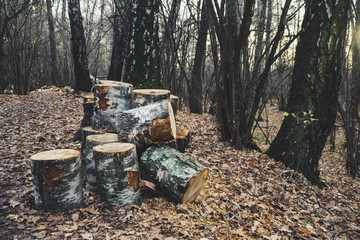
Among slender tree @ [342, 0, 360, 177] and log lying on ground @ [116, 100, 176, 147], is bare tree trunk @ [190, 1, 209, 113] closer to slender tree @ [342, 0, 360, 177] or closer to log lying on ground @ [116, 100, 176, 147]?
slender tree @ [342, 0, 360, 177]

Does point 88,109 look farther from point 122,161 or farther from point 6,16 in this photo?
point 6,16

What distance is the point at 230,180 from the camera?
12.3 ft

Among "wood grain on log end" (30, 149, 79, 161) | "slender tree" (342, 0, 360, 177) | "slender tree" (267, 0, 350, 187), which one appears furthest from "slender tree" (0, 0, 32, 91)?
"slender tree" (342, 0, 360, 177)

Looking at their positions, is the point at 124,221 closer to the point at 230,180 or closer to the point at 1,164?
the point at 230,180

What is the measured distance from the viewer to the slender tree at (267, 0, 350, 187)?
4031 millimetres

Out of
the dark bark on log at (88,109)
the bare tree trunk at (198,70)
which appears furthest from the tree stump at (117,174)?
the bare tree trunk at (198,70)

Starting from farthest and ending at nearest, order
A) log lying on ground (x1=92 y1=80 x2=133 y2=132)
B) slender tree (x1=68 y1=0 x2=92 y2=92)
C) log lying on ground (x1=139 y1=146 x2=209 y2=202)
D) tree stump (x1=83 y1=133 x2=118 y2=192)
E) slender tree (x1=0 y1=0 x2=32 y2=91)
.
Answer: slender tree (x1=68 y1=0 x2=92 y2=92) → slender tree (x1=0 y1=0 x2=32 y2=91) → log lying on ground (x1=92 y1=80 x2=133 y2=132) → tree stump (x1=83 y1=133 x2=118 y2=192) → log lying on ground (x1=139 y1=146 x2=209 y2=202)

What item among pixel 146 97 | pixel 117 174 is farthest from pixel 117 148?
pixel 146 97

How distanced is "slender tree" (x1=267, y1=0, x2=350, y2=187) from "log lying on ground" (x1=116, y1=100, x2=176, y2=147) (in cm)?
246

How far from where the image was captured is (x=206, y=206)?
3033 millimetres

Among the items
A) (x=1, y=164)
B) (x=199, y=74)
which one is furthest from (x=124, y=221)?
(x=199, y=74)

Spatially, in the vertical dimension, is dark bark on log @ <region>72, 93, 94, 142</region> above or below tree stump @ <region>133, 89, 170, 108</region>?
below

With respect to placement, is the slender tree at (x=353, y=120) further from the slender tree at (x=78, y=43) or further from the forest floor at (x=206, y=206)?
the slender tree at (x=78, y=43)

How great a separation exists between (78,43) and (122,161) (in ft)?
20.9
